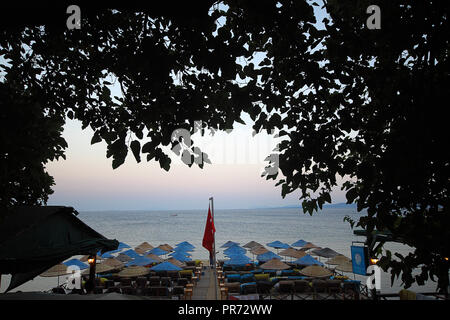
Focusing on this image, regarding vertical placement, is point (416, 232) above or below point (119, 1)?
below

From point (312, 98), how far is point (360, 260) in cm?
748

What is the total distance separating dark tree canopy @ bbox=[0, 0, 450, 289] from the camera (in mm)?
2393

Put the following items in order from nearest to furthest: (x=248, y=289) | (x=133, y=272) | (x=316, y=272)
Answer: (x=248, y=289)
(x=316, y=272)
(x=133, y=272)

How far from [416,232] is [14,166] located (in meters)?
4.85

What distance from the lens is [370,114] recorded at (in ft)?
10.7

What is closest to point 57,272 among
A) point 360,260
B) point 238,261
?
point 238,261

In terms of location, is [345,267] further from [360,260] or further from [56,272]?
[56,272]

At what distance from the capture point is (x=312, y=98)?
3334mm

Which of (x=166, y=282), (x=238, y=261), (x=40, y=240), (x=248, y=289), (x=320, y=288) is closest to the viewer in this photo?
(x=40, y=240)

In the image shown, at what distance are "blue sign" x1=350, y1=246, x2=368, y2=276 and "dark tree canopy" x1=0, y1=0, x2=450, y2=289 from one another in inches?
247

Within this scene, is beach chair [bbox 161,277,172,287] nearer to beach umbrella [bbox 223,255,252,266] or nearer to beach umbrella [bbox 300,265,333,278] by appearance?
beach umbrella [bbox 223,255,252,266]

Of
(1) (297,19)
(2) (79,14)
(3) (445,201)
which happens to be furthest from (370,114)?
(2) (79,14)
